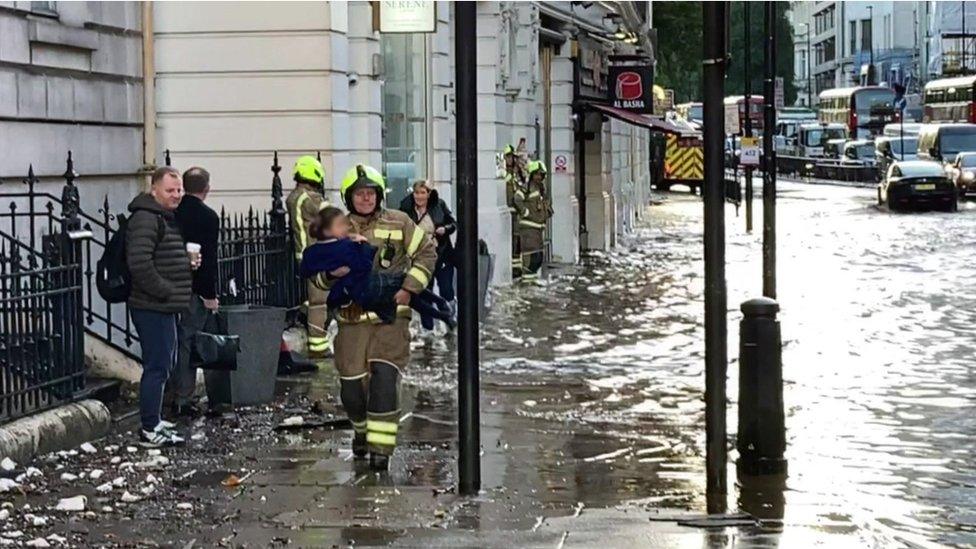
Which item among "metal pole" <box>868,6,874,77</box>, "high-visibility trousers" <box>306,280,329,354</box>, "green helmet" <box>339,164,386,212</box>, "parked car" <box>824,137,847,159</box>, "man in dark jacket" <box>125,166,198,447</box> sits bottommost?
"high-visibility trousers" <box>306,280,329,354</box>

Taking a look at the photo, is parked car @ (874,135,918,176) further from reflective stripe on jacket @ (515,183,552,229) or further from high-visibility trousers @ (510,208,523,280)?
reflective stripe on jacket @ (515,183,552,229)

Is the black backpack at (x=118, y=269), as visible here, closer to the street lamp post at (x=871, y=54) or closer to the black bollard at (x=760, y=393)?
the black bollard at (x=760, y=393)

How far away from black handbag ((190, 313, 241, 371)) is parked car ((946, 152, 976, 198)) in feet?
148

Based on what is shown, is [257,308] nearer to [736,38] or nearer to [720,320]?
[720,320]

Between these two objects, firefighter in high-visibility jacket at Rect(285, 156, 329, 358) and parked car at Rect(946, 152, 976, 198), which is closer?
firefighter in high-visibility jacket at Rect(285, 156, 329, 358)

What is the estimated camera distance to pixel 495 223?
25.1 metres

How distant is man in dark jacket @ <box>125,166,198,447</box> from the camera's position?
11047 millimetres

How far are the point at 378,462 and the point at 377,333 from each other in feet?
2.47

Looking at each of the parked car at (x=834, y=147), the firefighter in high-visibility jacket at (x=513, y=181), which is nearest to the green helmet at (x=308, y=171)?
the firefighter in high-visibility jacket at (x=513, y=181)

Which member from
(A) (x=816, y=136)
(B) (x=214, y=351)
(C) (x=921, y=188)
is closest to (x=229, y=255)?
(B) (x=214, y=351)

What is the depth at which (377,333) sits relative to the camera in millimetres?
10570

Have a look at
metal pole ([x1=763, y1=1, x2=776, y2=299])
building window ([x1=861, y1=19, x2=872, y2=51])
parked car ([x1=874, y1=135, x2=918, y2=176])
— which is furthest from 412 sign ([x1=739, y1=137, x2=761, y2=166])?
building window ([x1=861, y1=19, x2=872, y2=51])

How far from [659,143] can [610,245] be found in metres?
38.6

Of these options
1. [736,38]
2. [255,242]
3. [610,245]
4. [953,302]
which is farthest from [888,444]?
[736,38]
